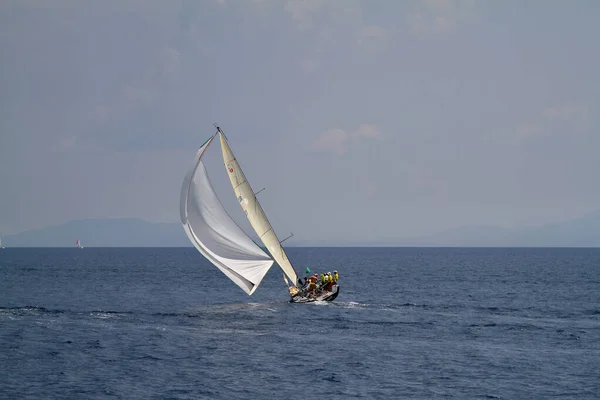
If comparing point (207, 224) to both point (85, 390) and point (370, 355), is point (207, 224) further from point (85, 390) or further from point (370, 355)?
point (85, 390)

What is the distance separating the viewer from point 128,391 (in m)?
34.6

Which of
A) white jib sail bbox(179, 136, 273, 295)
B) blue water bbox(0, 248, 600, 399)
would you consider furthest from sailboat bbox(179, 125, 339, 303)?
blue water bbox(0, 248, 600, 399)

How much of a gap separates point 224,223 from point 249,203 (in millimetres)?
2907

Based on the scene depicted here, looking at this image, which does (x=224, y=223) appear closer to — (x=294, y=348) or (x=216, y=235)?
(x=216, y=235)

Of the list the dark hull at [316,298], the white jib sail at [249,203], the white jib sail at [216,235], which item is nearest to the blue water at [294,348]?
the dark hull at [316,298]

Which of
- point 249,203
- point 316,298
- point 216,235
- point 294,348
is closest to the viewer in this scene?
point 294,348

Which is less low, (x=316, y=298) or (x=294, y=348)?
(x=316, y=298)

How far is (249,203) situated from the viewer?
6291 centimetres

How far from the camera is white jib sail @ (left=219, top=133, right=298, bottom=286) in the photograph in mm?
62562

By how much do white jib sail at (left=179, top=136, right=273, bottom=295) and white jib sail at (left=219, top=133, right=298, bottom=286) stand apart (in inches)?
70.8

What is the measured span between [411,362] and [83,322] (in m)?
26.4

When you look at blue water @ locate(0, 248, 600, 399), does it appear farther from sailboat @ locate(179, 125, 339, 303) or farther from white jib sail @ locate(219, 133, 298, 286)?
white jib sail @ locate(219, 133, 298, 286)

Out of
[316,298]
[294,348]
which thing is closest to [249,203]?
[316,298]

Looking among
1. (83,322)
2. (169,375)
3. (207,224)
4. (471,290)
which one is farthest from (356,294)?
(169,375)
